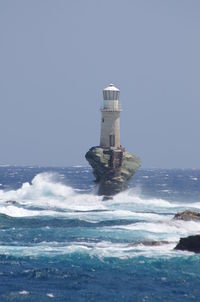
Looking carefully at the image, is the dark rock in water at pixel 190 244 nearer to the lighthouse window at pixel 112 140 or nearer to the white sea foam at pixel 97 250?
the white sea foam at pixel 97 250

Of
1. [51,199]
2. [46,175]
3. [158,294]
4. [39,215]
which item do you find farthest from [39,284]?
[46,175]

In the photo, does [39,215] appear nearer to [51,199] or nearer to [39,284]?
[51,199]

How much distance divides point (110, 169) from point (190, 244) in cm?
4373

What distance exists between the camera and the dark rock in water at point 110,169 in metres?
89.1

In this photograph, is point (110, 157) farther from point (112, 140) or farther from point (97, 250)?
point (97, 250)

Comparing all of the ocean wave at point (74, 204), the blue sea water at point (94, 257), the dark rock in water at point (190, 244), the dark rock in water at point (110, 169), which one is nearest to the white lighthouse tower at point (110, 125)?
the dark rock in water at point (110, 169)

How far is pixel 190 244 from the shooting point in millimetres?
45781

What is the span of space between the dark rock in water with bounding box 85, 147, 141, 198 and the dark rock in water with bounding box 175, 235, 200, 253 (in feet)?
141

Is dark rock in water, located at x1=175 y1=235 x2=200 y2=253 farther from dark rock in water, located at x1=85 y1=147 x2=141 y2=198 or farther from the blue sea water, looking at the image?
dark rock in water, located at x1=85 y1=147 x2=141 y2=198

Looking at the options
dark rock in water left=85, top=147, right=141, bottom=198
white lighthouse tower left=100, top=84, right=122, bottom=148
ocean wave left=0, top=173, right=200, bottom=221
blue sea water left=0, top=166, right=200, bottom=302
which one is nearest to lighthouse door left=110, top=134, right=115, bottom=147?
white lighthouse tower left=100, top=84, right=122, bottom=148

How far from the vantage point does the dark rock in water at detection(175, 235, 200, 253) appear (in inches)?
1793

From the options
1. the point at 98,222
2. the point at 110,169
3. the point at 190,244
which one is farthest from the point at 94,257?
the point at 110,169

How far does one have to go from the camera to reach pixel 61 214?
70875 millimetres

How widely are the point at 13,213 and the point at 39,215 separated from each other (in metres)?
3.16
